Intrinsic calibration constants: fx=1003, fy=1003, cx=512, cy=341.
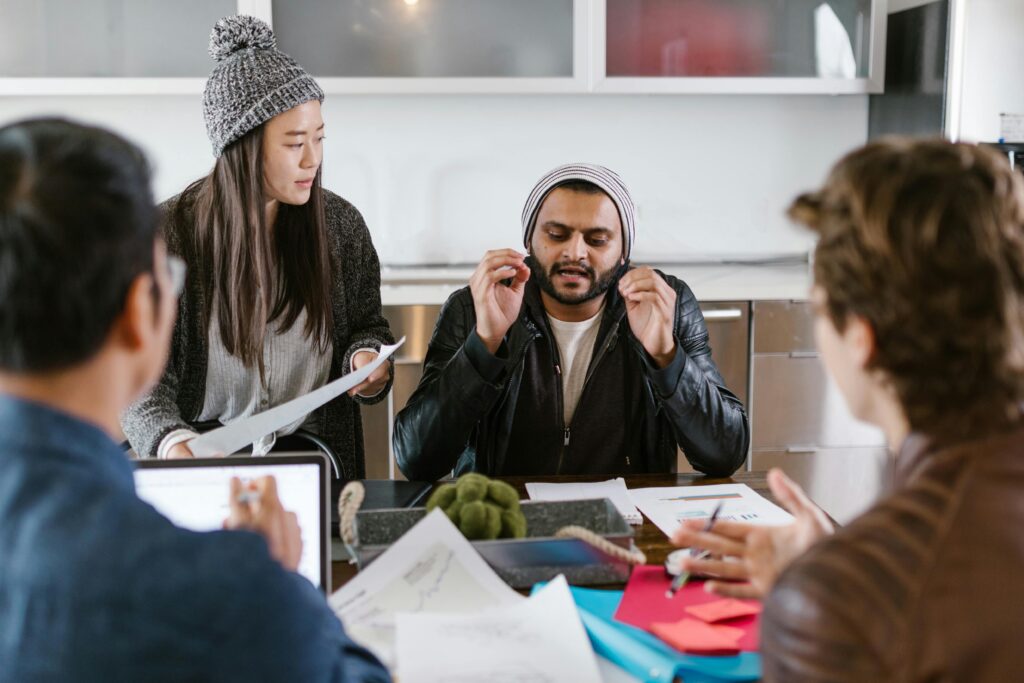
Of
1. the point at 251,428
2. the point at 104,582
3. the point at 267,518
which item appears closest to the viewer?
the point at 104,582

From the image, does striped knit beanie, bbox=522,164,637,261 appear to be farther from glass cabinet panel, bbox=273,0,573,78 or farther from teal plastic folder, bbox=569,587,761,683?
glass cabinet panel, bbox=273,0,573,78

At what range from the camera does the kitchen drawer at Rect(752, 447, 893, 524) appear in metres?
3.51

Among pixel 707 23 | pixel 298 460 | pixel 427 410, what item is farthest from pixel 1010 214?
pixel 707 23

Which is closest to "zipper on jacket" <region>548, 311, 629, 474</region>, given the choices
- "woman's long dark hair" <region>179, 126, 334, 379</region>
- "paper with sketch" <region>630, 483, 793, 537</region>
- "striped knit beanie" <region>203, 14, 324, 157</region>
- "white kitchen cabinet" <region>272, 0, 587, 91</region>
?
"paper with sketch" <region>630, 483, 793, 537</region>

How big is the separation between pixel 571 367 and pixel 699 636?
41.2 inches

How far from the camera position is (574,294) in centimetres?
211

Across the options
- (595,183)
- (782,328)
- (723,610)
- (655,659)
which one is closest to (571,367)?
(595,183)

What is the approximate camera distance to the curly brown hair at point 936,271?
79cm

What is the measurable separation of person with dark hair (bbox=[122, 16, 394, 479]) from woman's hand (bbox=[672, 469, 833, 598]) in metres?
0.83

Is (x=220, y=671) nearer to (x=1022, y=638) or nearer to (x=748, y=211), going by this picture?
(x=1022, y=638)

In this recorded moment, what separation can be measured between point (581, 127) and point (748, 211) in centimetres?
76

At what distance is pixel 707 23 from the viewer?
11.9 ft

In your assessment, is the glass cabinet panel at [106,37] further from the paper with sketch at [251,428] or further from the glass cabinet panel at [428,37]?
the paper with sketch at [251,428]

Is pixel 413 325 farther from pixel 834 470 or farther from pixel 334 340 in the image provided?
pixel 834 470
